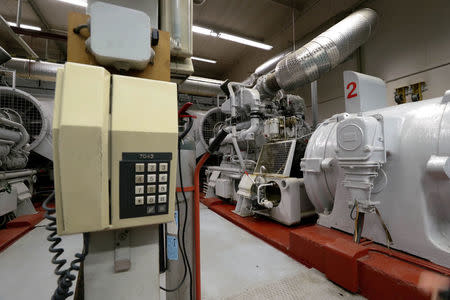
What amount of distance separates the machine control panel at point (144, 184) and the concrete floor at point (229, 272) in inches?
43.4

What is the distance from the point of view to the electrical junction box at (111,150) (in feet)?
1.89

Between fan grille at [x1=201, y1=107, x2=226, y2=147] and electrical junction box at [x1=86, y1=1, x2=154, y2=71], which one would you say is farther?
fan grille at [x1=201, y1=107, x2=226, y2=147]

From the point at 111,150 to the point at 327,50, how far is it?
10.9 ft

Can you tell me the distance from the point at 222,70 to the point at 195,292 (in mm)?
9013

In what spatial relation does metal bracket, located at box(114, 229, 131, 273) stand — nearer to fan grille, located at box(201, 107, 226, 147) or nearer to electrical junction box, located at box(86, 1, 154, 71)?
electrical junction box, located at box(86, 1, 154, 71)

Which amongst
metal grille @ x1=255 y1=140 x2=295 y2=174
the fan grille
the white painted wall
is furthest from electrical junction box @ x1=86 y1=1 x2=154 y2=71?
the fan grille

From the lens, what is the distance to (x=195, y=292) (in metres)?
1.06

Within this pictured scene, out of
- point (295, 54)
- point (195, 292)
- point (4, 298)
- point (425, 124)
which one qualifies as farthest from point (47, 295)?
point (295, 54)

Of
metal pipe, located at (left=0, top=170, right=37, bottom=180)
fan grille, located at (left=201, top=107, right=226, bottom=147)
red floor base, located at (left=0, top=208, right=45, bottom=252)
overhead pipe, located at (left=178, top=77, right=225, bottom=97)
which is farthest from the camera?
overhead pipe, located at (left=178, top=77, right=225, bottom=97)

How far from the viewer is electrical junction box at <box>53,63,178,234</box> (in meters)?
0.58

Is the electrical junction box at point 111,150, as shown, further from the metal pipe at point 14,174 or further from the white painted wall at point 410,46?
the white painted wall at point 410,46

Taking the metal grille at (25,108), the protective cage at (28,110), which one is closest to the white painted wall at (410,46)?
the protective cage at (28,110)

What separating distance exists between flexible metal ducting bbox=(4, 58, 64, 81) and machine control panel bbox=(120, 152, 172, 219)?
5403 millimetres

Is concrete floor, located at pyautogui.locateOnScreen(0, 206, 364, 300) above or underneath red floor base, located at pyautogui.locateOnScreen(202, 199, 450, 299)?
underneath
